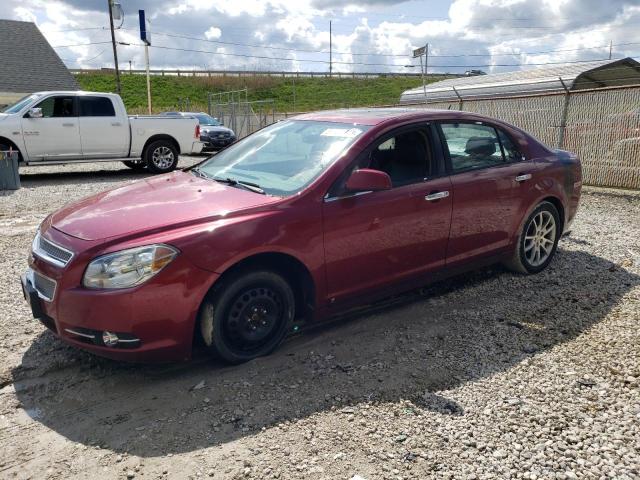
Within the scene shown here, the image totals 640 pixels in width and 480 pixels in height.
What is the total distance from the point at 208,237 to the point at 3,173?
9.49 m

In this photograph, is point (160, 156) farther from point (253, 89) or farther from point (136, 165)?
point (253, 89)

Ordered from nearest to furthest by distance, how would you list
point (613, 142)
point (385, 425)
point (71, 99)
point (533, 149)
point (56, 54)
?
point (385, 425) → point (533, 149) → point (613, 142) → point (71, 99) → point (56, 54)

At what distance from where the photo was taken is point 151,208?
349cm

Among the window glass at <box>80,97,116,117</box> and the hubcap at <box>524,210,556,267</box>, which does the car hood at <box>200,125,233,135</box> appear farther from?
the hubcap at <box>524,210,556,267</box>

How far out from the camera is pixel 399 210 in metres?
3.97

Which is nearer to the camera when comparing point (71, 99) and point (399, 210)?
point (399, 210)

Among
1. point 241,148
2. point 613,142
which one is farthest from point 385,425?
point 613,142

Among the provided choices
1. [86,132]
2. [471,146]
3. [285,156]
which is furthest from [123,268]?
[86,132]

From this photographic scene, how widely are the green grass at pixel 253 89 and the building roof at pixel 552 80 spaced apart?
26789mm

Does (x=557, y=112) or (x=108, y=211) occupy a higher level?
(x=557, y=112)

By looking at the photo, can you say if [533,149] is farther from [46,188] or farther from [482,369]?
[46,188]

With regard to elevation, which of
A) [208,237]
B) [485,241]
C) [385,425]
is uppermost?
[208,237]

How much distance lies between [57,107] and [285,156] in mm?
9882

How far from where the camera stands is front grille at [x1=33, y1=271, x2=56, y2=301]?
3.16 metres
